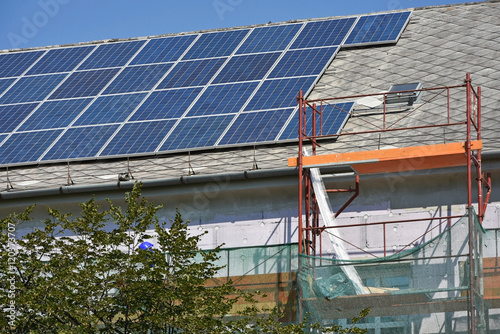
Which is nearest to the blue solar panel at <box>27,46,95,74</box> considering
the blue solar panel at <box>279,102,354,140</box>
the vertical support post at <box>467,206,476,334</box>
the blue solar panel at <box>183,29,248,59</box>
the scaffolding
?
the blue solar panel at <box>183,29,248,59</box>

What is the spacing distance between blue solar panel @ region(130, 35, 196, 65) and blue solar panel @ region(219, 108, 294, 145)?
520cm

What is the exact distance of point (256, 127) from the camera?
2216cm

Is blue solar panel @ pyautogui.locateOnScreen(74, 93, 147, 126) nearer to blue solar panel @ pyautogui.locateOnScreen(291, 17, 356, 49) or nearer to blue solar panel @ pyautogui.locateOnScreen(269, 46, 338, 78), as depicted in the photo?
blue solar panel @ pyautogui.locateOnScreen(269, 46, 338, 78)

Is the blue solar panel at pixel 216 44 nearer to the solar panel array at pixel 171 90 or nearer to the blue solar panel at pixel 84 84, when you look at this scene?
the solar panel array at pixel 171 90

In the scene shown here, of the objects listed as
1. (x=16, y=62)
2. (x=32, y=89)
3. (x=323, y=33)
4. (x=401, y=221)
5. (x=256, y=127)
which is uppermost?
(x=16, y=62)

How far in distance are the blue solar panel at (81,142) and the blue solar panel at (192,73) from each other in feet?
7.80

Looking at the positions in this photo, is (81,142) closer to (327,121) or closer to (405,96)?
(327,121)

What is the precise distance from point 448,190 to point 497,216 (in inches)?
42.7

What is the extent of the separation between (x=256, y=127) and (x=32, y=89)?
7.49 m

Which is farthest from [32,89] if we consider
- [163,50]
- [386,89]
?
[386,89]

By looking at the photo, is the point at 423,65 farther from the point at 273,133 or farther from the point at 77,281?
the point at 77,281

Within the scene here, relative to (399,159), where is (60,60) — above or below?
above

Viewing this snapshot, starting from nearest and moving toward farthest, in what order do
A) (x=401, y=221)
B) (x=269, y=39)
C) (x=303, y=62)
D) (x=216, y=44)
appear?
(x=401, y=221)
(x=303, y=62)
(x=269, y=39)
(x=216, y=44)

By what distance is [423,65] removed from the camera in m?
24.5
